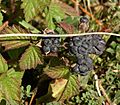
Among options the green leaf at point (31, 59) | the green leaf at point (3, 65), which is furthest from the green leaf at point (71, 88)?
the green leaf at point (3, 65)

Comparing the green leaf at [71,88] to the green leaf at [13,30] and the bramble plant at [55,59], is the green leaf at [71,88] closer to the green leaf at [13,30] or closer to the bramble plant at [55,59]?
the bramble plant at [55,59]

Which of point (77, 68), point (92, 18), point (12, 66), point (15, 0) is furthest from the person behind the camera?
point (92, 18)

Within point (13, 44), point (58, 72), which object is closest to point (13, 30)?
point (13, 44)

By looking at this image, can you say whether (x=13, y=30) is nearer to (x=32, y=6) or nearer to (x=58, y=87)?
(x=32, y=6)

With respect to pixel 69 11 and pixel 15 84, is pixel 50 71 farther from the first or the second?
pixel 69 11

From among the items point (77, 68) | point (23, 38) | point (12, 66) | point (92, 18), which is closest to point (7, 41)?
point (23, 38)

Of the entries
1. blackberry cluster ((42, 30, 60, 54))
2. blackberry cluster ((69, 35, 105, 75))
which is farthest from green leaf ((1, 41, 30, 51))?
blackberry cluster ((69, 35, 105, 75))

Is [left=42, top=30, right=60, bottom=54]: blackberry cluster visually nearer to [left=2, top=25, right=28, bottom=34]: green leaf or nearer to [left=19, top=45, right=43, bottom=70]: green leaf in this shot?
[left=19, top=45, right=43, bottom=70]: green leaf
